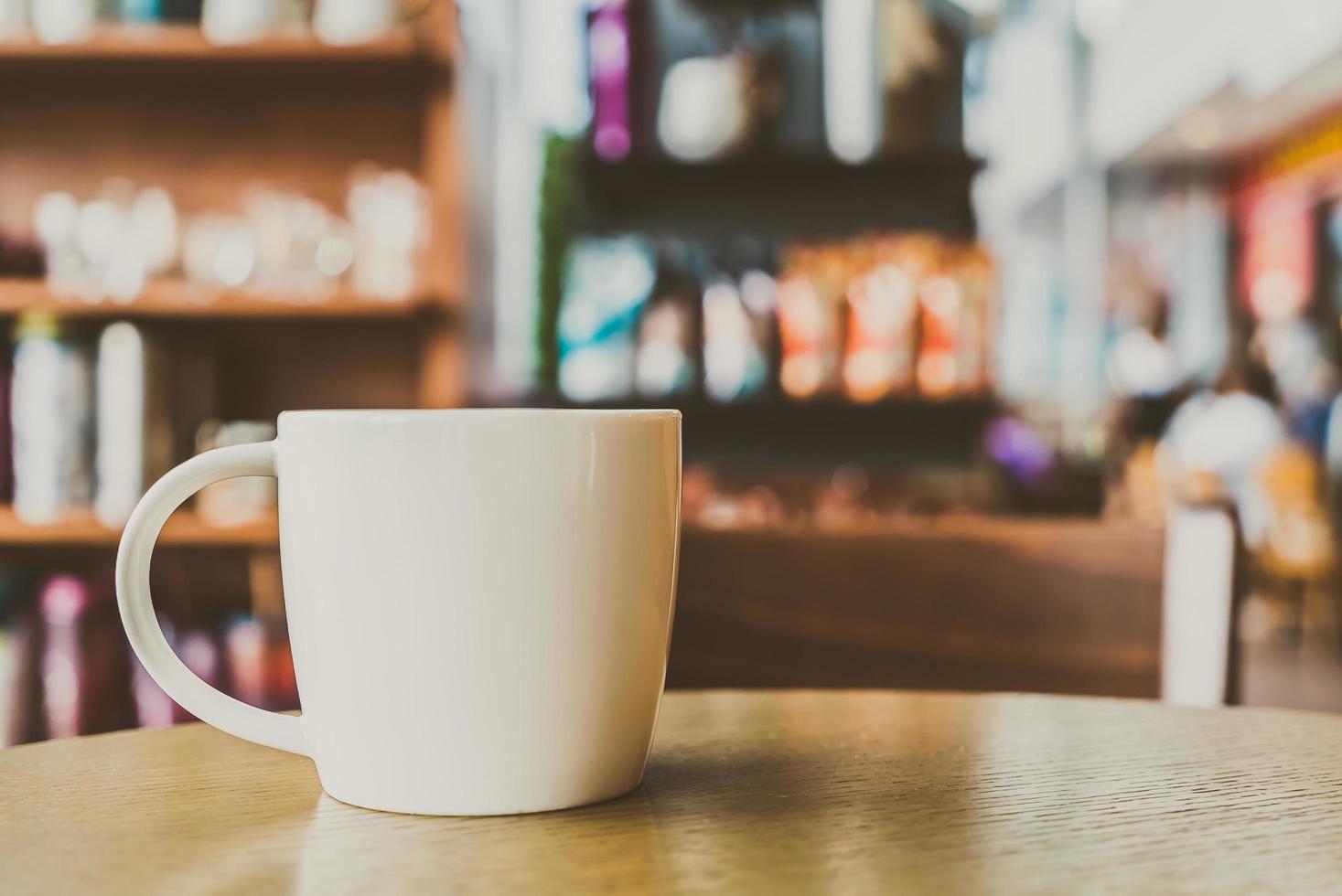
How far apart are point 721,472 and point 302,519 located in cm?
229

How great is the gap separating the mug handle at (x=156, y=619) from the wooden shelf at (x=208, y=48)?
1.76 metres

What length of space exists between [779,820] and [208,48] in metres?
2.00

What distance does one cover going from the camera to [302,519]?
1.42 ft

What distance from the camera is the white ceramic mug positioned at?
409 millimetres

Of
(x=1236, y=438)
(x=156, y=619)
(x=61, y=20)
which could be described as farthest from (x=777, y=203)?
(x=1236, y=438)

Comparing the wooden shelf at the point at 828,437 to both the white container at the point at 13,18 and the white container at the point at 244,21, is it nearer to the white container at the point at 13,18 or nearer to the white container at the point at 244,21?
the white container at the point at 244,21

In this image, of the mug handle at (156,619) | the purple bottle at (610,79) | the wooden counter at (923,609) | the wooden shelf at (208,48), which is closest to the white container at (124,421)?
the wooden shelf at (208,48)

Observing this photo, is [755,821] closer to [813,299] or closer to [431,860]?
[431,860]

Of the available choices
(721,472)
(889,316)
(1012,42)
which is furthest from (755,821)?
(1012,42)

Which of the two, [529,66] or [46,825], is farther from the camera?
[529,66]

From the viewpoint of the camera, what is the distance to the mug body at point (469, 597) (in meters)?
0.41

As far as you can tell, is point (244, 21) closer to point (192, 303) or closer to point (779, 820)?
point (192, 303)

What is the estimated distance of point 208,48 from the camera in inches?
81.8

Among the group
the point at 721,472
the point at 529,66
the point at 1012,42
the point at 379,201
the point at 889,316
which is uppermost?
the point at 1012,42
